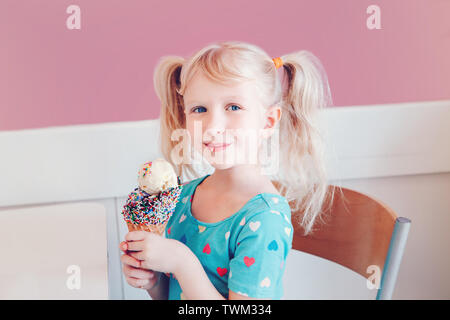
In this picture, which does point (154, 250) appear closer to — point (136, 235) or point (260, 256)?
point (136, 235)

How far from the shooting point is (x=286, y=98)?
0.85 meters

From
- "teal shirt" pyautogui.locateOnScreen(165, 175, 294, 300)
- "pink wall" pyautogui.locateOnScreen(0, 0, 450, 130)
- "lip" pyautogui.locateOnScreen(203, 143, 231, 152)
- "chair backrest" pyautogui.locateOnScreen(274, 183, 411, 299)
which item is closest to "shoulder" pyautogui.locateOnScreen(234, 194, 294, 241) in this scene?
"teal shirt" pyautogui.locateOnScreen(165, 175, 294, 300)

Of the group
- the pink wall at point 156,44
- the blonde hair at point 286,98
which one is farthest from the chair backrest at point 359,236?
the pink wall at point 156,44

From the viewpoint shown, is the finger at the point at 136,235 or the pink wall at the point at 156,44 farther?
the pink wall at the point at 156,44

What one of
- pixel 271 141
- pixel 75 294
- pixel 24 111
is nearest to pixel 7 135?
pixel 24 111

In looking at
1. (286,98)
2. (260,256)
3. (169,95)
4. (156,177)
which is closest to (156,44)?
(169,95)

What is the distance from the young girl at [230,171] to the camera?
0.70 m

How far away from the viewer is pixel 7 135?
43.6 inches

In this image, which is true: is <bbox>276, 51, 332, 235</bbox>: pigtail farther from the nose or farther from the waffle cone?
the waffle cone

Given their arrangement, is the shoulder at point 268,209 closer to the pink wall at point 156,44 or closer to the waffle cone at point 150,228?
the waffle cone at point 150,228

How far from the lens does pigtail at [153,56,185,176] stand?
2.74 ft

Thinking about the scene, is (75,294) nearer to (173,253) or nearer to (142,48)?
(173,253)

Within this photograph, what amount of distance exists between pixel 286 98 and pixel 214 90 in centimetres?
18

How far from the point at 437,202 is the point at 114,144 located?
983mm
